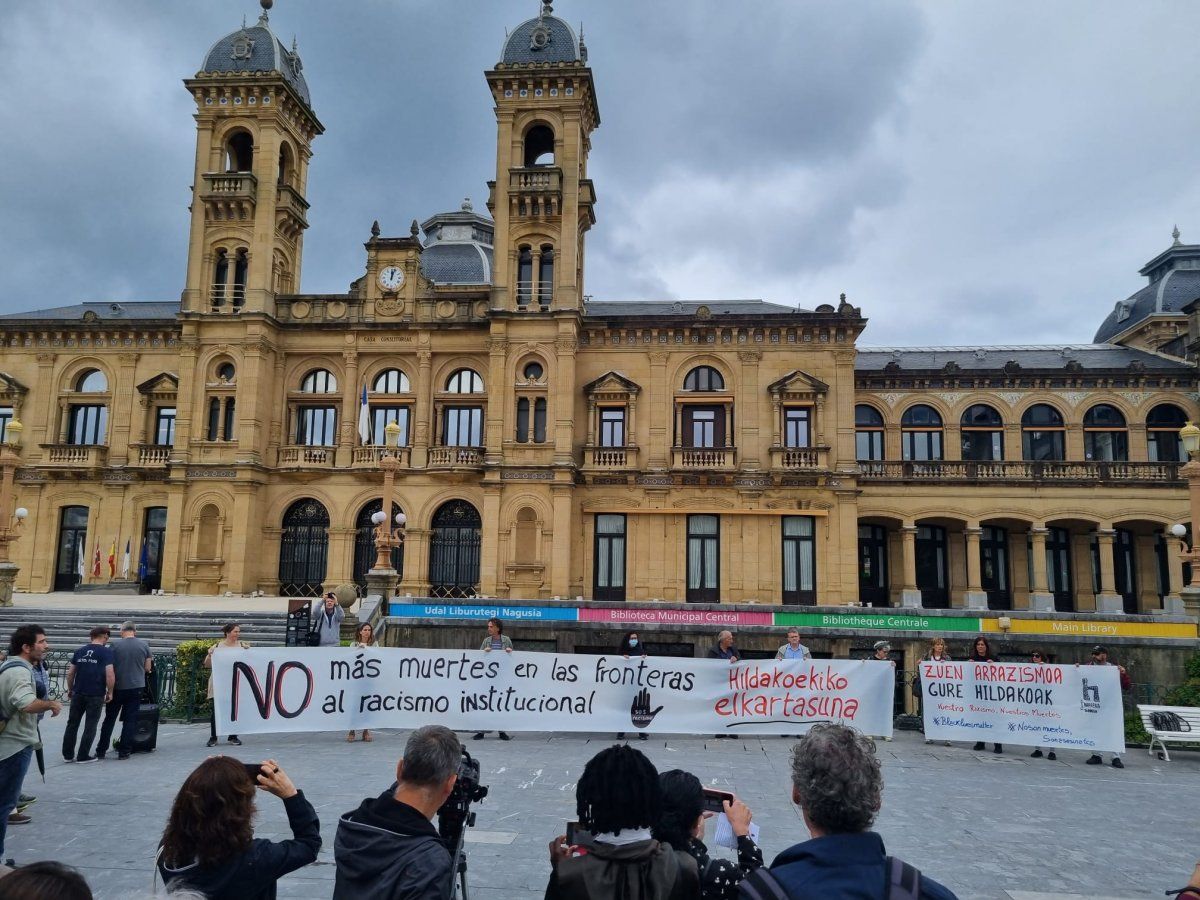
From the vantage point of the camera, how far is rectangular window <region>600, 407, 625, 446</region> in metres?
35.4

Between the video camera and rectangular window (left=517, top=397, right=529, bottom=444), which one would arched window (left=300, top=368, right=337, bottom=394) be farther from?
the video camera

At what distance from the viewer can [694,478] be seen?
3431 cm

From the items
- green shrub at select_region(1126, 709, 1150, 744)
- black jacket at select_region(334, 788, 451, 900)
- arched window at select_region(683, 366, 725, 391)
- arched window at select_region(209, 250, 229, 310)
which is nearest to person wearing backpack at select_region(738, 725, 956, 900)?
black jacket at select_region(334, 788, 451, 900)

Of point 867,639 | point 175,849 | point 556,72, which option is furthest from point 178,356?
point 175,849

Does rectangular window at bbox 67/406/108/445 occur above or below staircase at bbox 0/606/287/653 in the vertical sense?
above

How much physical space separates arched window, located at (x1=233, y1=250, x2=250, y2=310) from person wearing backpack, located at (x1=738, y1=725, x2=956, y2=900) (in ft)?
121

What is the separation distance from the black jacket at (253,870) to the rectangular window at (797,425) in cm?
3176

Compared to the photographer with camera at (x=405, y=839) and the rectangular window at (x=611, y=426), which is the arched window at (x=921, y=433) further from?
the photographer with camera at (x=405, y=839)

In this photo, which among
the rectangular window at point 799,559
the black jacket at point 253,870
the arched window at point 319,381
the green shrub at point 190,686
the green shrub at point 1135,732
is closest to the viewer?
the black jacket at point 253,870

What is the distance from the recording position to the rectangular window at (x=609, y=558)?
34.1 metres

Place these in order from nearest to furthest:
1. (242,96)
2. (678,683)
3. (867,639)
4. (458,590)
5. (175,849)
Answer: (175,849)
(678,683)
(867,639)
(458,590)
(242,96)

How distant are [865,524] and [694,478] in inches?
368

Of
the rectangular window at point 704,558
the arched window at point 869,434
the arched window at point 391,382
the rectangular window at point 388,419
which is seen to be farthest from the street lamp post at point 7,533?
the arched window at point 869,434

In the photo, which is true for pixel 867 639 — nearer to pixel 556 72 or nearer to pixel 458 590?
pixel 458 590
